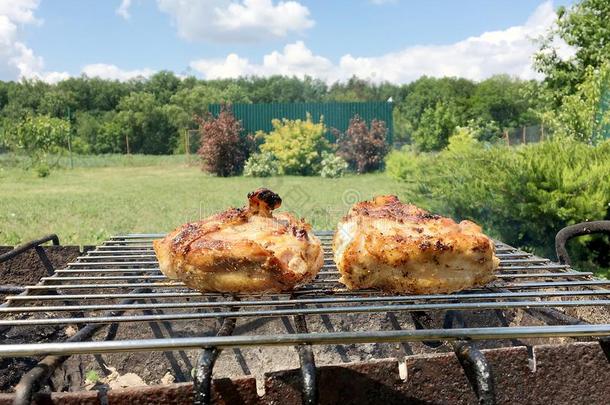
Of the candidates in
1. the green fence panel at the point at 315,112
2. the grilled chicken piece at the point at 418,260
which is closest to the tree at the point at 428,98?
the green fence panel at the point at 315,112

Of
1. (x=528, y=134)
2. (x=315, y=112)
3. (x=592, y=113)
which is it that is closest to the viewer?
(x=592, y=113)

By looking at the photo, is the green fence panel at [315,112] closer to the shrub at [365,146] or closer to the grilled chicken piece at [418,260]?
the shrub at [365,146]

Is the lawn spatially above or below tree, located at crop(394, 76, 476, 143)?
below

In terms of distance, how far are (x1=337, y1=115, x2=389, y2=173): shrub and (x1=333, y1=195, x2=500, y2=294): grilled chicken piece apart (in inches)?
740

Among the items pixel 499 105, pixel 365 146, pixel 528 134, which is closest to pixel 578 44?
pixel 365 146

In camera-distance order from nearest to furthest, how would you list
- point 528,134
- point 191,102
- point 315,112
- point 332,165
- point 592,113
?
1. point 592,113
2. point 332,165
3. point 315,112
4. point 528,134
5. point 191,102

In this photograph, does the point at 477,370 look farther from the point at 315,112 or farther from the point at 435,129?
the point at 435,129

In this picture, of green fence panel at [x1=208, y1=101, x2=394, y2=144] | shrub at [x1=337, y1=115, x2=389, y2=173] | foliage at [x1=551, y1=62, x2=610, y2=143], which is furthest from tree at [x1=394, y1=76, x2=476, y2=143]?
foliage at [x1=551, y1=62, x2=610, y2=143]

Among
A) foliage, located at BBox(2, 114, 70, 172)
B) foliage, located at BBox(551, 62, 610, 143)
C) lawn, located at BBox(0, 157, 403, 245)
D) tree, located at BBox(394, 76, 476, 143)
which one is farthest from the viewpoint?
tree, located at BBox(394, 76, 476, 143)

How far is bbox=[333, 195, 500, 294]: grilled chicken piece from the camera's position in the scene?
2154mm

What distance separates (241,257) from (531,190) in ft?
11.8

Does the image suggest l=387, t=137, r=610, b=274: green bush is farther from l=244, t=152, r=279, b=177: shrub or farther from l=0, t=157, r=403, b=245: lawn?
l=244, t=152, r=279, b=177: shrub

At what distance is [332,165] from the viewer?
67.2 ft

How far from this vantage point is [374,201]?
289 cm
